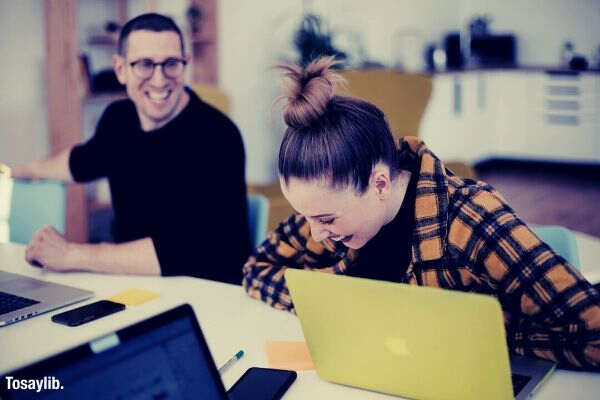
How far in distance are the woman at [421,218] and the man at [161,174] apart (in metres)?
0.65

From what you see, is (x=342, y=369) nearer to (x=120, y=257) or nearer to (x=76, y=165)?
(x=120, y=257)

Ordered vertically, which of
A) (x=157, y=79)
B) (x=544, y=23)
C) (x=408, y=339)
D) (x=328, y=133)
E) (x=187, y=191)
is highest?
(x=544, y=23)

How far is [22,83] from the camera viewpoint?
421 centimetres

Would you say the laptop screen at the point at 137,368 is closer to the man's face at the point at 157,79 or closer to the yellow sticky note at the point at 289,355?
the yellow sticky note at the point at 289,355

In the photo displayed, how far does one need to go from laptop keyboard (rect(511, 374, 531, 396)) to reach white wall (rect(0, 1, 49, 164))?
12.2 ft

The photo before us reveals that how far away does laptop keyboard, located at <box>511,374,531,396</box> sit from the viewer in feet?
3.68

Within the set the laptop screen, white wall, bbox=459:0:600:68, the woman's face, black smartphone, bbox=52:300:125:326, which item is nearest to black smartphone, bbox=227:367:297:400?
the laptop screen

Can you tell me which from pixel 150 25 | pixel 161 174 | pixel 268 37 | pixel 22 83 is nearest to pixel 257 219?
pixel 161 174

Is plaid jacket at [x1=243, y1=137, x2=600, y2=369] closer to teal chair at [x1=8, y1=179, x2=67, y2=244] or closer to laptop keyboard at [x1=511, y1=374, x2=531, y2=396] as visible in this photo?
laptop keyboard at [x1=511, y1=374, x2=531, y2=396]

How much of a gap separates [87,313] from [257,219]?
0.67 m

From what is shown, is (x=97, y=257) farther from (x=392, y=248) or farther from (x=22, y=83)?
(x=22, y=83)

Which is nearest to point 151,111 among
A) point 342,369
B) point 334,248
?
point 334,248

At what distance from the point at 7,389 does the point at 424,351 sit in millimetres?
577

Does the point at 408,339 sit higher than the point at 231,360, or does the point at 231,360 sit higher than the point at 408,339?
the point at 408,339
